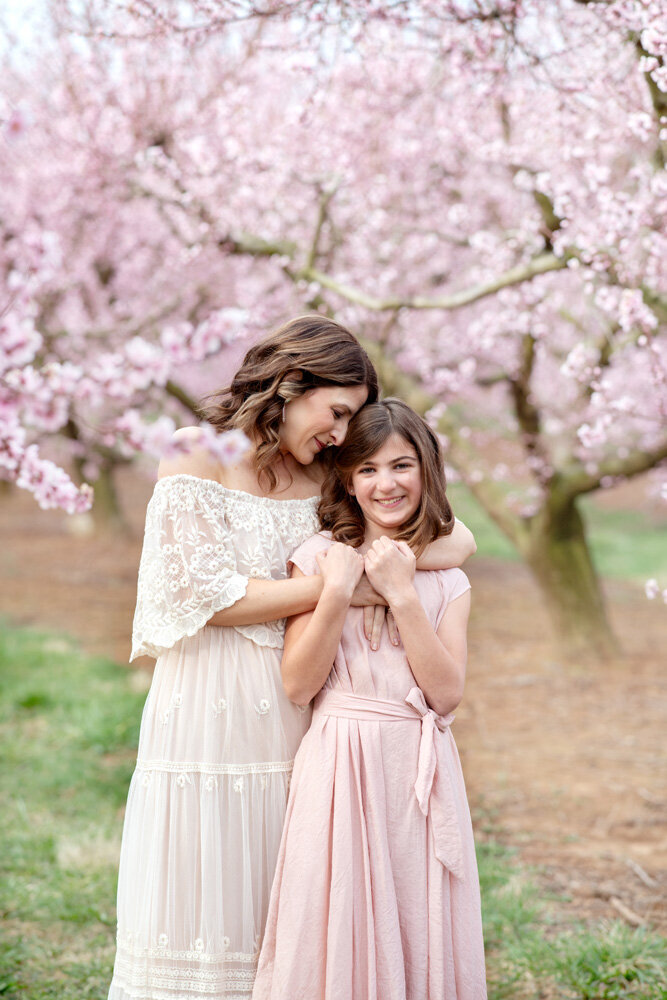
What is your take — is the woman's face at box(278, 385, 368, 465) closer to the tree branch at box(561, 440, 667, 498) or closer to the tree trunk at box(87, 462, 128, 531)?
the tree branch at box(561, 440, 667, 498)

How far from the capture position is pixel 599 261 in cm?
364

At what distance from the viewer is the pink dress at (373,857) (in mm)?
2129

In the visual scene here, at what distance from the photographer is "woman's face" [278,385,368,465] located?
2400 millimetres

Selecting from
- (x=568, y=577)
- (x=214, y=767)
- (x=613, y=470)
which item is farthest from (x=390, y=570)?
(x=568, y=577)

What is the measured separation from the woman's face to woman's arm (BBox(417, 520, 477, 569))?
37 centimetres

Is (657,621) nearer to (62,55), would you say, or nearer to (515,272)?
(515,272)

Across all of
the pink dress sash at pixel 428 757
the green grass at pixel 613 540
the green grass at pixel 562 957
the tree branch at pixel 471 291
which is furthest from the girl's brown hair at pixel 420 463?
the green grass at pixel 613 540

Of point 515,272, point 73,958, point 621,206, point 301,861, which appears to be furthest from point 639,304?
point 73,958

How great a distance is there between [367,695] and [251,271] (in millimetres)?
7173

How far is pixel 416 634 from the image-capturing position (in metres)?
2.20

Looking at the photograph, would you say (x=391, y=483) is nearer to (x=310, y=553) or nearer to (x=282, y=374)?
(x=310, y=553)

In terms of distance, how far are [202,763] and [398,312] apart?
11.1 feet

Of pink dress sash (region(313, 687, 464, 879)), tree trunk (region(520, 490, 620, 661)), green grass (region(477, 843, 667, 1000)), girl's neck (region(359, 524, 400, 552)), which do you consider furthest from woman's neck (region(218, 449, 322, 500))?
tree trunk (region(520, 490, 620, 661))

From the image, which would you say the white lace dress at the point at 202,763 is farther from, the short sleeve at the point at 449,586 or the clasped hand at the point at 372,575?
the short sleeve at the point at 449,586
